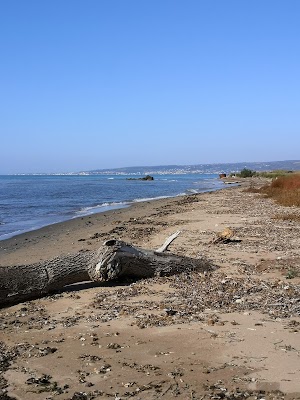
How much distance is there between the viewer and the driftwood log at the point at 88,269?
26.0 feet

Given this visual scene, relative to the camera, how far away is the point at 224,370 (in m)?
4.97

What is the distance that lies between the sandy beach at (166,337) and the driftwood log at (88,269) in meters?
0.20

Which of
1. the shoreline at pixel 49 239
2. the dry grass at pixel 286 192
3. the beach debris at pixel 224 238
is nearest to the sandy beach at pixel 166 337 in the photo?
the beach debris at pixel 224 238

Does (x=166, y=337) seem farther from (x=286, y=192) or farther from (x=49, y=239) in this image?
(x=286, y=192)

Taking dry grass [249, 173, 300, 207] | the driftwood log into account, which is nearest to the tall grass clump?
dry grass [249, 173, 300, 207]

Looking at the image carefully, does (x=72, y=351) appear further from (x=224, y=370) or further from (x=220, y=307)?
(x=220, y=307)

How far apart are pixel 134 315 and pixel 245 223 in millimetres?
11781

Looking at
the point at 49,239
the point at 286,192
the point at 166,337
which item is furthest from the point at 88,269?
the point at 286,192

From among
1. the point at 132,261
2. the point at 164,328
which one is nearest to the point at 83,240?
the point at 132,261

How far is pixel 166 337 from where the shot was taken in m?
6.00

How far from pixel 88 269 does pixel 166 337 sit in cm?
323

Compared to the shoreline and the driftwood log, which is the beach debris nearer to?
the driftwood log

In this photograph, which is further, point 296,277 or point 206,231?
point 206,231

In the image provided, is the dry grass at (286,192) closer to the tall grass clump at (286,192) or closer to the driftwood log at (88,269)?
the tall grass clump at (286,192)
